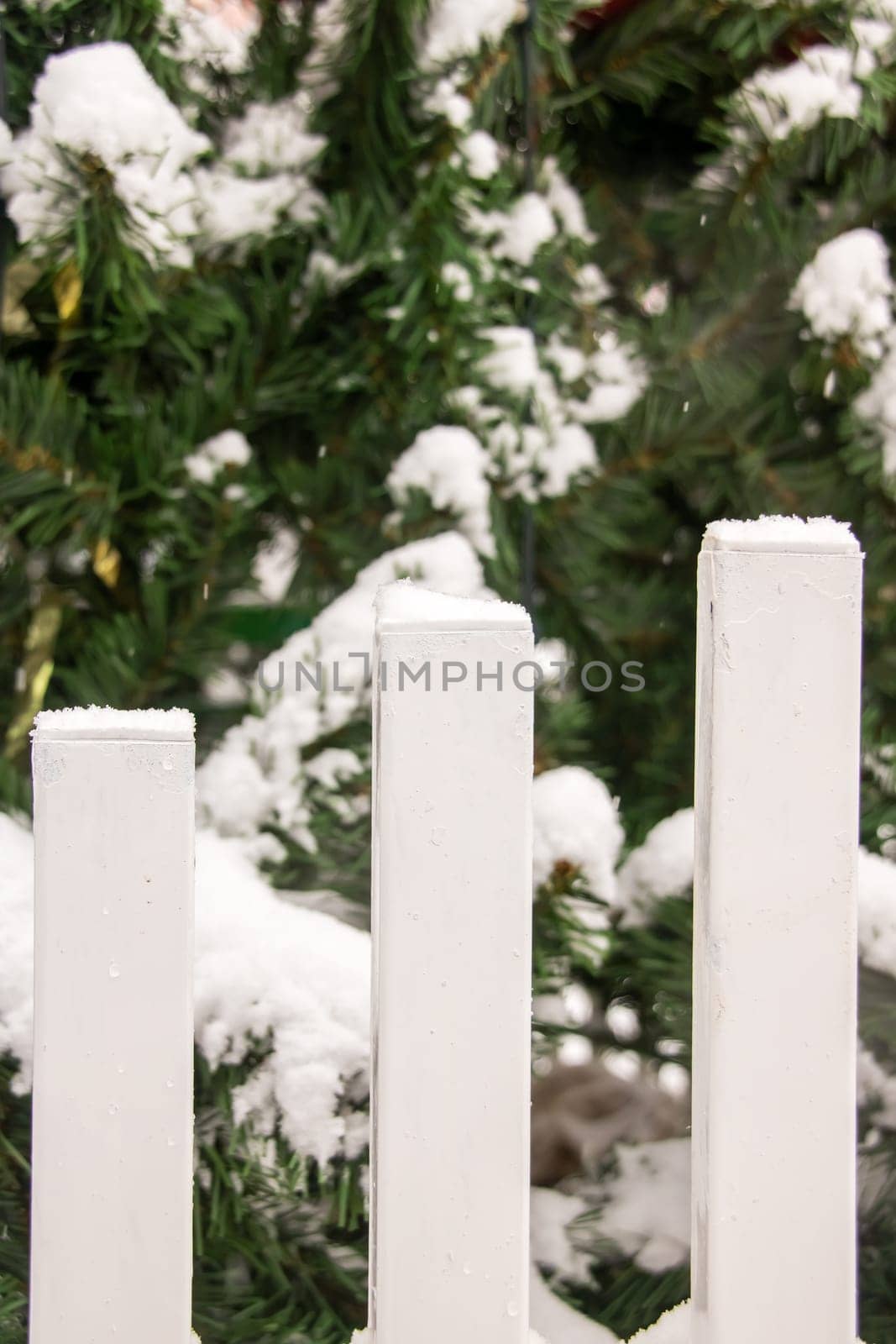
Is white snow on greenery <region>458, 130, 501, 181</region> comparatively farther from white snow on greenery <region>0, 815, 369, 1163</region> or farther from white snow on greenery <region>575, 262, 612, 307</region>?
white snow on greenery <region>0, 815, 369, 1163</region>

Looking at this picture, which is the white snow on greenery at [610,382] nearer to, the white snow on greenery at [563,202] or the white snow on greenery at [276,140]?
the white snow on greenery at [563,202]

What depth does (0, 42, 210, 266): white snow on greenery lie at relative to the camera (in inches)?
15.3

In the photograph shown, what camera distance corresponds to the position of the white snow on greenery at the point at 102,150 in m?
0.39

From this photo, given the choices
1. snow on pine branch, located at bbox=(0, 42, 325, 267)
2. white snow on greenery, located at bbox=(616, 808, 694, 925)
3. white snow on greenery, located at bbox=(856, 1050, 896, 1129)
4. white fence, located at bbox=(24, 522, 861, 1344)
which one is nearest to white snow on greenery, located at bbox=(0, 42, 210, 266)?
snow on pine branch, located at bbox=(0, 42, 325, 267)

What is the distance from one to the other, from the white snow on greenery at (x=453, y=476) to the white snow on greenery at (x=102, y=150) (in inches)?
5.0

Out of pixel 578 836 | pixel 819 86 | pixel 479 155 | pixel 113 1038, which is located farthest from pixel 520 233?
pixel 113 1038

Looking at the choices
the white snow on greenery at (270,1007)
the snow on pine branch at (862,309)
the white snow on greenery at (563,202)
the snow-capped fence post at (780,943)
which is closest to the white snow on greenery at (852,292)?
the snow on pine branch at (862,309)

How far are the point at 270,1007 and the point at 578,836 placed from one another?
0.44ft

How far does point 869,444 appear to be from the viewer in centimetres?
48

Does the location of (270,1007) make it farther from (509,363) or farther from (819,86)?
(819,86)

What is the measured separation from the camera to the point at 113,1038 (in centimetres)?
29

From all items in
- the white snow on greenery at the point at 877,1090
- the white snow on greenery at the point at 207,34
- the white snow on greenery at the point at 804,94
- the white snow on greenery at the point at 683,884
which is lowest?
the white snow on greenery at the point at 877,1090

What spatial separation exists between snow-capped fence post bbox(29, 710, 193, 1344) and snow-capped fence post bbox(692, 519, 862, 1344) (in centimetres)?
15

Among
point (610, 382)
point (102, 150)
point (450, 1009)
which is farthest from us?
point (610, 382)
